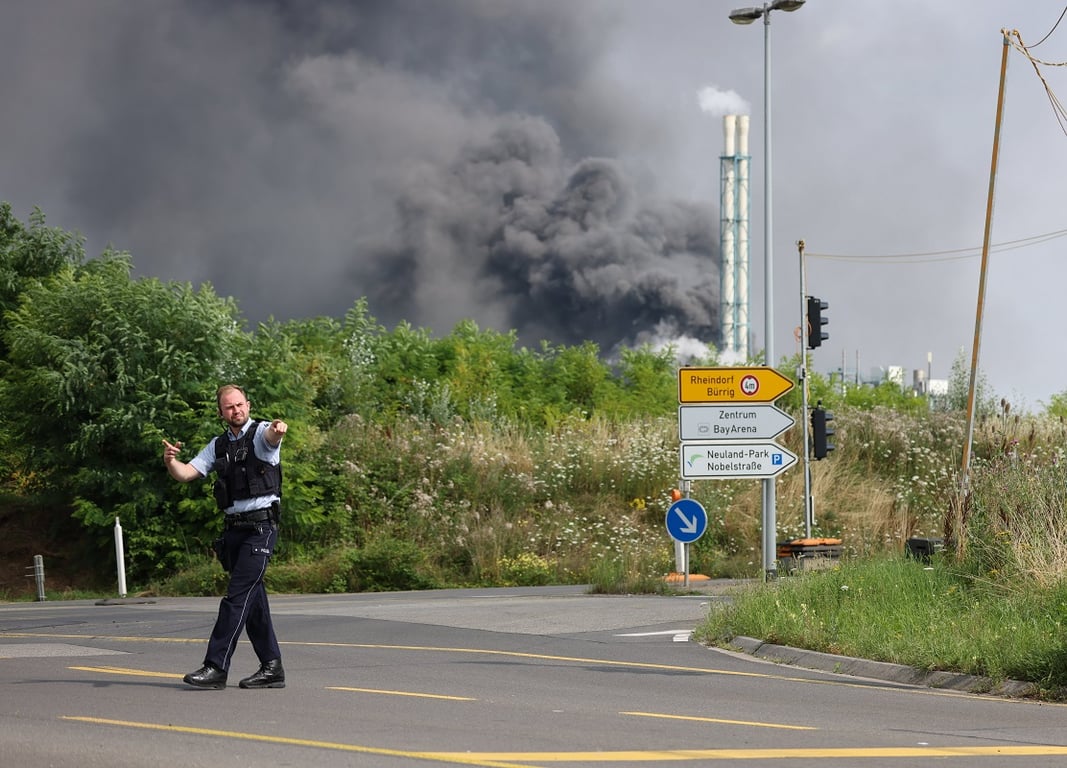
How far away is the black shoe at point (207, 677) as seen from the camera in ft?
32.3

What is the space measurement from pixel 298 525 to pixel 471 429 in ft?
21.9

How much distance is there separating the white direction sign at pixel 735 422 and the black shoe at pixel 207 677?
13.0m

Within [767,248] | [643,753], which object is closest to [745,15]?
[767,248]

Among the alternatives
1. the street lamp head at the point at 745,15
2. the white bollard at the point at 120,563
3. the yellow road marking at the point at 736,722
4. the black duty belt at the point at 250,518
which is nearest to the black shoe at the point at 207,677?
the black duty belt at the point at 250,518

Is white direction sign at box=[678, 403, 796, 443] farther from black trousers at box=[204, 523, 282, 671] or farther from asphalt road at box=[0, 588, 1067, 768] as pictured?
black trousers at box=[204, 523, 282, 671]

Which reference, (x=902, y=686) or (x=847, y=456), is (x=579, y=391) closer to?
(x=847, y=456)

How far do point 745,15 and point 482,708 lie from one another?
59.7ft

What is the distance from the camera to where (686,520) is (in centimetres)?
2153

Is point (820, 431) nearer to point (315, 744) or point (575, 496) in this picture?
point (575, 496)

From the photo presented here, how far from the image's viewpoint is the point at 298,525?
29.0 meters

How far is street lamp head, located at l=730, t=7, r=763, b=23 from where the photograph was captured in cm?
2470

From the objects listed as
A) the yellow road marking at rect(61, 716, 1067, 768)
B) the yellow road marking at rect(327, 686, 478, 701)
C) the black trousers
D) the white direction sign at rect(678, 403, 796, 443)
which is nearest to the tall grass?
the white direction sign at rect(678, 403, 796, 443)

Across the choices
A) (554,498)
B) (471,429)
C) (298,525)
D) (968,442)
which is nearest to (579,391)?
(471,429)

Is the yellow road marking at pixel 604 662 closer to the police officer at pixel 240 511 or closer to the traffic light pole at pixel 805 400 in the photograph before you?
the police officer at pixel 240 511
